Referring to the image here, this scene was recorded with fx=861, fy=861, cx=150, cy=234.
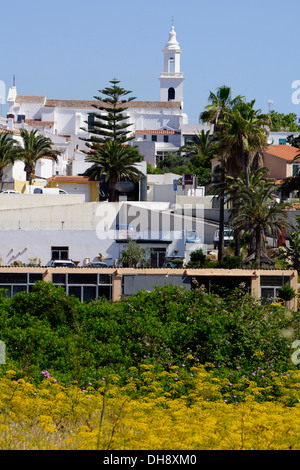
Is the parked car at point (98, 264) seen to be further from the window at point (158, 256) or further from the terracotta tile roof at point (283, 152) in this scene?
the terracotta tile roof at point (283, 152)

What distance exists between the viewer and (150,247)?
45344 millimetres

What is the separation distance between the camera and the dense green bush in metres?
19.2

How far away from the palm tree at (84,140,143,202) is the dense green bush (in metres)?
40.0

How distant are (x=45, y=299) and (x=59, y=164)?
58.0 metres

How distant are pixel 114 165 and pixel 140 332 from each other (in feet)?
143

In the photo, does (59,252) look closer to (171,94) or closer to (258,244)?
(258,244)

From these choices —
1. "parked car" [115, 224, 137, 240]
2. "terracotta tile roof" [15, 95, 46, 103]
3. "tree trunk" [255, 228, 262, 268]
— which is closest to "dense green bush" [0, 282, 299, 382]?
"tree trunk" [255, 228, 262, 268]

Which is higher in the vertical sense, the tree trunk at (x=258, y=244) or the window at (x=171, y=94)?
the window at (x=171, y=94)

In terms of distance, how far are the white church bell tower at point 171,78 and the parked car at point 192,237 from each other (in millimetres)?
82444

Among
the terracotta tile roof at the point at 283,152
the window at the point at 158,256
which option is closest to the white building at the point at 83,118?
the terracotta tile roof at the point at 283,152

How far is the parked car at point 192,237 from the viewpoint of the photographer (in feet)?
156

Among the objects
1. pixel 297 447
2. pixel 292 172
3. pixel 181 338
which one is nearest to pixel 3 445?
pixel 297 447

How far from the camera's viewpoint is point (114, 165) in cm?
6344
